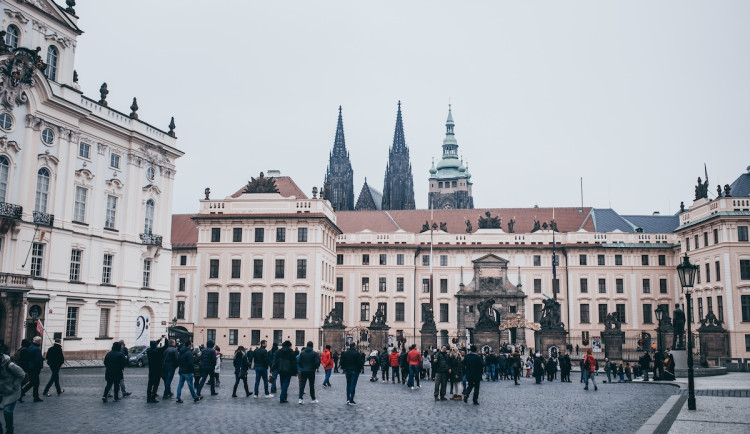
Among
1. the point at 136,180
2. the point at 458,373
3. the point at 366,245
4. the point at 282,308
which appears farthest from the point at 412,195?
the point at 458,373

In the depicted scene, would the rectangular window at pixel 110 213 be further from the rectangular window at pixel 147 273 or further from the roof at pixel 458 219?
the roof at pixel 458 219

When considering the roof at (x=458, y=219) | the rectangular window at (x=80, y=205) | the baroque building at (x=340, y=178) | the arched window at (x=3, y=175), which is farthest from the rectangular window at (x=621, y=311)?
the baroque building at (x=340, y=178)

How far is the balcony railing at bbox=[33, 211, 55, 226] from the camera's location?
35.2 m

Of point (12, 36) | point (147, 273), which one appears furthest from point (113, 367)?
point (147, 273)

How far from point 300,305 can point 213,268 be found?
7969 mm

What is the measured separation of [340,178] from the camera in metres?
127

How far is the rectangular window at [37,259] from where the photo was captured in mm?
35188

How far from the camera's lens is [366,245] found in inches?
2694

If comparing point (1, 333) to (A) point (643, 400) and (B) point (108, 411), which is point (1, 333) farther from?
(A) point (643, 400)

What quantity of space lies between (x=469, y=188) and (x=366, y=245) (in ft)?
231

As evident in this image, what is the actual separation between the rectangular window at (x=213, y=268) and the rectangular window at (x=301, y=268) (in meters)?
6.81

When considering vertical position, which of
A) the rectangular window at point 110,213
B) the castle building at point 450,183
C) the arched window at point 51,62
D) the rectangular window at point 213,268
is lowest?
the rectangular window at point 213,268

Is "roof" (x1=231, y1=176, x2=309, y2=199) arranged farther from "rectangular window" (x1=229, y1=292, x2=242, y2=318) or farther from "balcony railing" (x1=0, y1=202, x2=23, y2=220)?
"balcony railing" (x1=0, y1=202, x2=23, y2=220)

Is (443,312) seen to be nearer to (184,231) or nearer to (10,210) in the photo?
(184,231)
